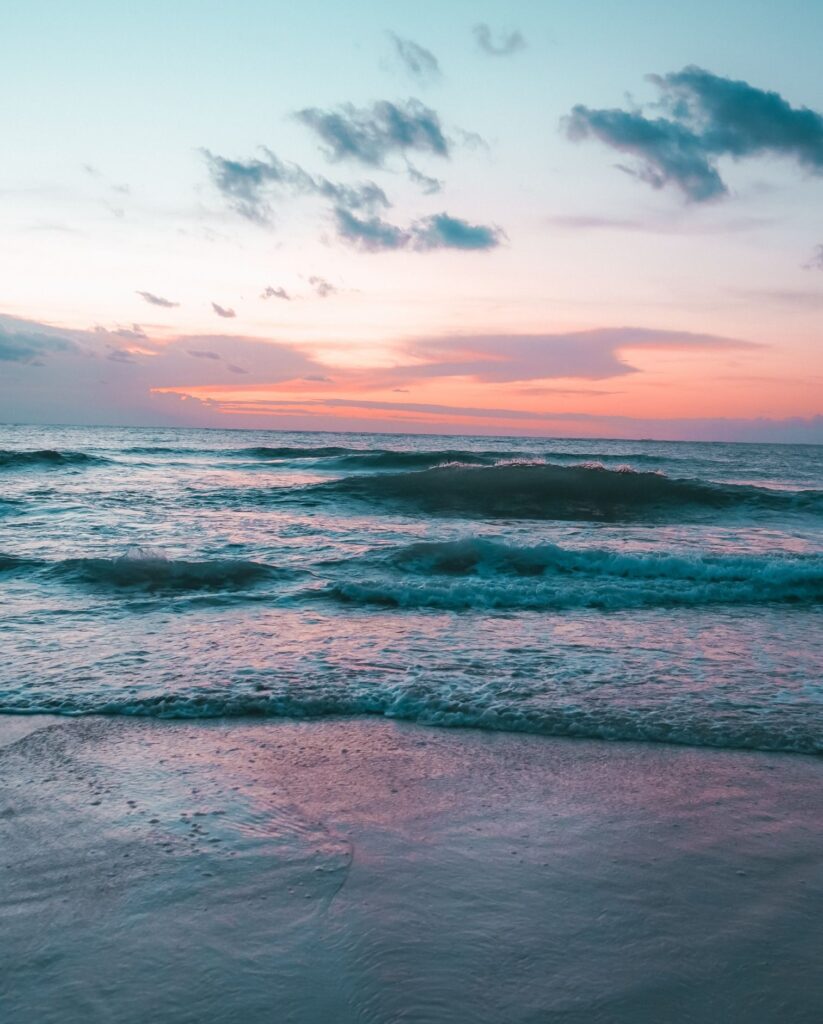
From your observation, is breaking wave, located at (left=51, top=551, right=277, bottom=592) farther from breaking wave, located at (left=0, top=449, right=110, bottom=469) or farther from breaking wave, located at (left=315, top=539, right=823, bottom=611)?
breaking wave, located at (left=0, top=449, right=110, bottom=469)

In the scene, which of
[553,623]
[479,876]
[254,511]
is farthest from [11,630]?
[254,511]

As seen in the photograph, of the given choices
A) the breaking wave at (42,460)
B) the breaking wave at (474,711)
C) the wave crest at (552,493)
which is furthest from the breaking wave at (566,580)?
the breaking wave at (42,460)

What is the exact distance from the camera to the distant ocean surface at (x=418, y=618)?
4.91 metres

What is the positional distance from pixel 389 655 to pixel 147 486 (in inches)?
648

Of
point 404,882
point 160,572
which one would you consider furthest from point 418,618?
point 404,882

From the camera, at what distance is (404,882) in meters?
2.84

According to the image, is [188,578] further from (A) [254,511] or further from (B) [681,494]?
(B) [681,494]

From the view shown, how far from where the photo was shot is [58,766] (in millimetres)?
3930

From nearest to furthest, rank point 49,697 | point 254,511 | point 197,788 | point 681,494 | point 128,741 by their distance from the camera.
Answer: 1. point 197,788
2. point 128,741
3. point 49,697
4. point 254,511
5. point 681,494

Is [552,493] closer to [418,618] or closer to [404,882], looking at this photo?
[418,618]

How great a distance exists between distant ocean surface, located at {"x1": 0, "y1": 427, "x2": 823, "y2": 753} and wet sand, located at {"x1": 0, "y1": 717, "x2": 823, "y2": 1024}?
63cm

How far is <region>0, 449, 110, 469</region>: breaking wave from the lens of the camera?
26.2 metres

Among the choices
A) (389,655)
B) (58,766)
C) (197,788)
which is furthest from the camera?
(389,655)

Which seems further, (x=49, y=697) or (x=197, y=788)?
(x=49, y=697)
